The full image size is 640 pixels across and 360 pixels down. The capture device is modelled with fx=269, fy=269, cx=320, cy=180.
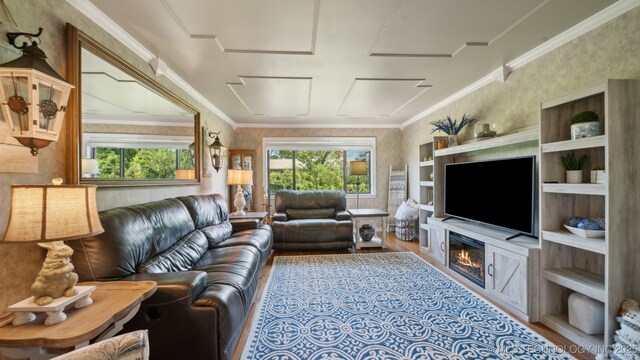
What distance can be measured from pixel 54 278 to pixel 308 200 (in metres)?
4.11

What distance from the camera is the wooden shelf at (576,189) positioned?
1841mm

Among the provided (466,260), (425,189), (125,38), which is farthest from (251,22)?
(425,189)

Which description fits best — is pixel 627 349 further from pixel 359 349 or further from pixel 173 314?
pixel 173 314

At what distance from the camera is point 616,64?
202cm

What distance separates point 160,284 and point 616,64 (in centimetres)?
354

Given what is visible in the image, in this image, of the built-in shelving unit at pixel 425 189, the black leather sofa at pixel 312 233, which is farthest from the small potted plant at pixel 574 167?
the black leather sofa at pixel 312 233

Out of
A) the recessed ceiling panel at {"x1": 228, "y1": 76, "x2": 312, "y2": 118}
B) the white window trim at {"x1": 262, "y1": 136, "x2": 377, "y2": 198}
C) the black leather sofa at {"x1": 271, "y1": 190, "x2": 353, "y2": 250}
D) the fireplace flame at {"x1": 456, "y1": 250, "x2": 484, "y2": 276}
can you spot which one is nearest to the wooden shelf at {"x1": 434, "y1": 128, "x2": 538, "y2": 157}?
the fireplace flame at {"x1": 456, "y1": 250, "x2": 484, "y2": 276}

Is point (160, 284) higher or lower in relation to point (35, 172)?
lower

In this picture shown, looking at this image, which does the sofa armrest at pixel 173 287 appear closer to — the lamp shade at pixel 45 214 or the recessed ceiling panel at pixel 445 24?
the lamp shade at pixel 45 214

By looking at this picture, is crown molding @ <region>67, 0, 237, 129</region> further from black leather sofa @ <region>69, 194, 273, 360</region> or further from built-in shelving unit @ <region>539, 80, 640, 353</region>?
built-in shelving unit @ <region>539, 80, 640, 353</region>

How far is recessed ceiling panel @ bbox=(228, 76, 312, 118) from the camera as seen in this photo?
344 cm

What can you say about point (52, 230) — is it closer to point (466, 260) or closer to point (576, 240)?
point (576, 240)

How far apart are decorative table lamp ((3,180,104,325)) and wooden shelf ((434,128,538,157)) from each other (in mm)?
3296

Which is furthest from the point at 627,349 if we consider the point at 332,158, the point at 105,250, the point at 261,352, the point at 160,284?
the point at 332,158
